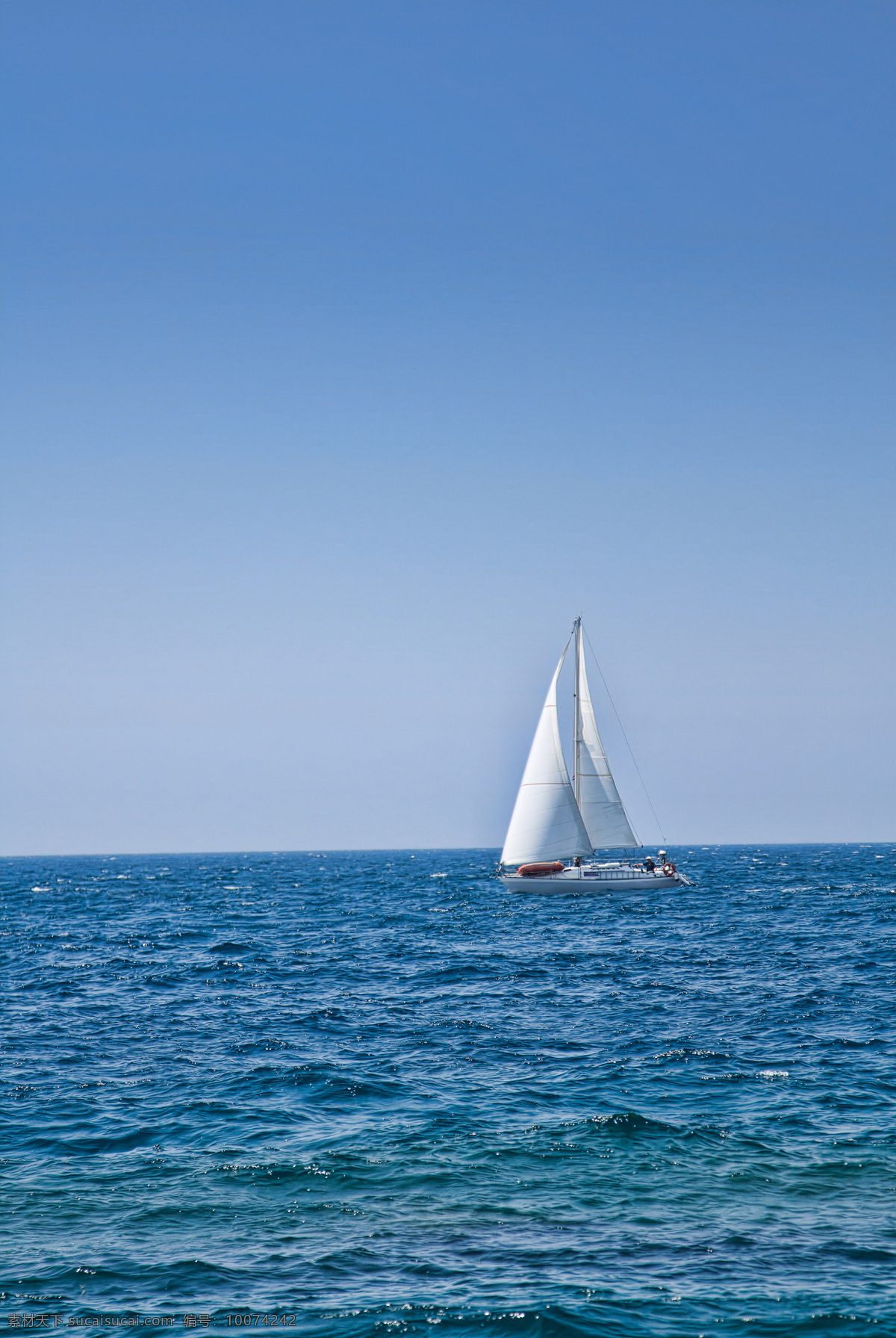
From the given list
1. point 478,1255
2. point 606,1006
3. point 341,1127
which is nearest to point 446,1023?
point 606,1006

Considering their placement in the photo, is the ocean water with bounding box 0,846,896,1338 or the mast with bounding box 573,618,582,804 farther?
the mast with bounding box 573,618,582,804

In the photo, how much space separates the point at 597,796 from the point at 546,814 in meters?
5.33

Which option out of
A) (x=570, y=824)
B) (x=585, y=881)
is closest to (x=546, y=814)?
(x=570, y=824)

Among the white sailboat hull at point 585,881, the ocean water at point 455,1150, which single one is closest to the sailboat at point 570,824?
the white sailboat hull at point 585,881

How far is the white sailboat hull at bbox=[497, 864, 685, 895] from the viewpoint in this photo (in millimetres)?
72875

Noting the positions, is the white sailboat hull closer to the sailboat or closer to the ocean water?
the sailboat

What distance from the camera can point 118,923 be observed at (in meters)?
66.7

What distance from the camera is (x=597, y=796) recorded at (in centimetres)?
7919

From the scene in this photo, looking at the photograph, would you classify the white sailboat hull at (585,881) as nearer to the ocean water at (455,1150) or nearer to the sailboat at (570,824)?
the sailboat at (570,824)

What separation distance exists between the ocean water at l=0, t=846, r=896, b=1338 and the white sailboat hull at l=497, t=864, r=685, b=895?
31.7m

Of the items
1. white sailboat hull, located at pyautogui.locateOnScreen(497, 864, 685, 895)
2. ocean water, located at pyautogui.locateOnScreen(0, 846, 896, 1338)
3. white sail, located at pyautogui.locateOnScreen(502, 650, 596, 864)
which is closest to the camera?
ocean water, located at pyautogui.locateOnScreen(0, 846, 896, 1338)

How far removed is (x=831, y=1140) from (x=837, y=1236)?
4.05 m

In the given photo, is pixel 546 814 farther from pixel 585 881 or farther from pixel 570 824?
pixel 585 881

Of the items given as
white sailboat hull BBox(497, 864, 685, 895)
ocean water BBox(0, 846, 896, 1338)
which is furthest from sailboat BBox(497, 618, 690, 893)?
ocean water BBox(0, 846, 896, 1338)
